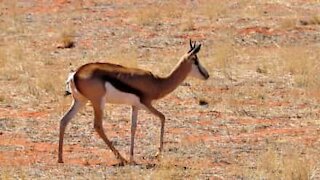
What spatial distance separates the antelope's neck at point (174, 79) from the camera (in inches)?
508

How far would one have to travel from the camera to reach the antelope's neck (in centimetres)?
1291

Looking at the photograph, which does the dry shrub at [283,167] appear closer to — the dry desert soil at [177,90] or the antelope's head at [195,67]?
the dry desert soil at [177,90]

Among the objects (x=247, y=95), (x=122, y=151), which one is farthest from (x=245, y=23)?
(x=122, y=151)

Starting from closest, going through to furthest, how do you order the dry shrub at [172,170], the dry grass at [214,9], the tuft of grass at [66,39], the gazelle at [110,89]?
the dry shrub at [172,170] → the gazelle at [110,89] → the tuft of grass at [66,39] → the dry grass at [214,9]

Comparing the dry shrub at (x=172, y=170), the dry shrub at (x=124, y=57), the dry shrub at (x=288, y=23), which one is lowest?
the dry shrub at (x=172, y=170)

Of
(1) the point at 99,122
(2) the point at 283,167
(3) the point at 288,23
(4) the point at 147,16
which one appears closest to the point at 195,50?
(1) the point at 99,122

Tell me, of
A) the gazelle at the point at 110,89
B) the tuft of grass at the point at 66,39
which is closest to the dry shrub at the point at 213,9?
the tuft of grass at the point at 66,39

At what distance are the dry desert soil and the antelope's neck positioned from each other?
2.57 ft

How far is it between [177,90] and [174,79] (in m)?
4.83

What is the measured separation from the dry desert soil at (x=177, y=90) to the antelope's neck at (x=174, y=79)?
2.57ft

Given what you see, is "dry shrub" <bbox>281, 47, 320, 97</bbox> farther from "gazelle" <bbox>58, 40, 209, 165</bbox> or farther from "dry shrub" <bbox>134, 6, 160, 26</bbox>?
"dry shrub" <bbox>134, 6, 160, 26</bbox>

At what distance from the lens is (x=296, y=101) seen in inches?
664

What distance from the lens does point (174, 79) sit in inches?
519

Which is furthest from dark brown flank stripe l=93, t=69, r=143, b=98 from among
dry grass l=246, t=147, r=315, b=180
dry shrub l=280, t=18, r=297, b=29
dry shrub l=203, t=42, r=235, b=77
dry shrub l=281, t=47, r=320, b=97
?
dry shrub l=280, t=18, r=297, b=29
